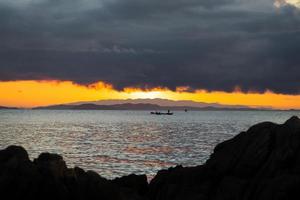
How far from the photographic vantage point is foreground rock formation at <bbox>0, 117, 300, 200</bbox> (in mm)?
27359

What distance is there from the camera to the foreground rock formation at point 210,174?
27.4 meters

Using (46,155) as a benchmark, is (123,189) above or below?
below

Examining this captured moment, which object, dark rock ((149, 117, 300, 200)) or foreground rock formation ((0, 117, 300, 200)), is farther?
foreground rock formation ((0, 117, 300, 200))

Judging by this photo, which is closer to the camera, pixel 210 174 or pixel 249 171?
pixel 249 171

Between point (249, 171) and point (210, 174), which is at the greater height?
point (249, 171)

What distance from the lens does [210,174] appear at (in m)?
30.1

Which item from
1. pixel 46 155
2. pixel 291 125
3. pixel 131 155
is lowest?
pixel 131 155

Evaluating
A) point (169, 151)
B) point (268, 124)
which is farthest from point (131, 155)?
point (268, 124)

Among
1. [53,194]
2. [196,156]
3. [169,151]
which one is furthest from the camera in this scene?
[169,151]

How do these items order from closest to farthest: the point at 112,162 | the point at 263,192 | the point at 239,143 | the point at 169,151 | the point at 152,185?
1. the point at 263,192
2. the point at 239,143
3. the point at 152,185
4. the point at 112,162
5. the point at 169,151

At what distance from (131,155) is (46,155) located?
50.3 metres

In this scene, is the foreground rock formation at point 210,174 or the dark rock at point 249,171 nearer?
the dark rock at point 249,171

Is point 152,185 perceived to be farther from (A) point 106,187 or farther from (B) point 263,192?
(B) point 263,192

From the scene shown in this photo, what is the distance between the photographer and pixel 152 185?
3397 centimetres
